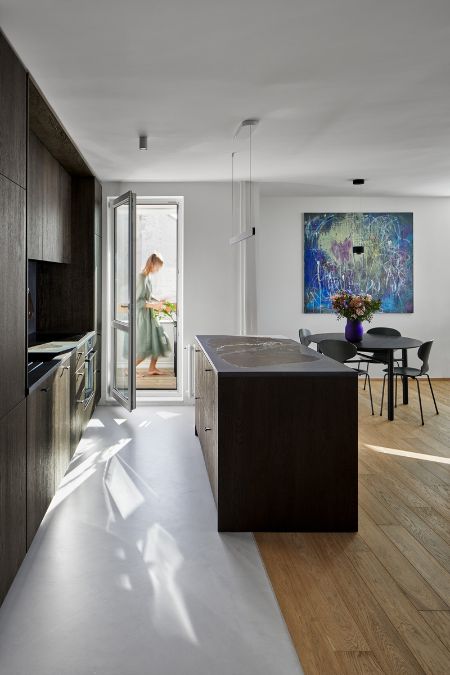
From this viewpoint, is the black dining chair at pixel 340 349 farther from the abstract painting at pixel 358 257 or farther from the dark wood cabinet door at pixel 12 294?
the dark wood cabinet door at pixel 12 294

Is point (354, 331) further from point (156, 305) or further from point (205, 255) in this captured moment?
point (156, 305)

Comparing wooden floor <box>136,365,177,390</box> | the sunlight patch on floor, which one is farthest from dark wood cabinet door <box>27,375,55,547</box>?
wooden floor <box>136,365,177,390</box>

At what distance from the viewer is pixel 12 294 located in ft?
8.77

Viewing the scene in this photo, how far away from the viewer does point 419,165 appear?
6.15 meters

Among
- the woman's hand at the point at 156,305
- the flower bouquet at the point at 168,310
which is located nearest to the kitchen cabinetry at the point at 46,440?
the woman's hand at the point at 156,305

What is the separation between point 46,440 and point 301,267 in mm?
5487

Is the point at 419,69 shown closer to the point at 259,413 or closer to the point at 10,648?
the point at 259,413

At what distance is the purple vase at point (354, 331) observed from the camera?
6.30 metres

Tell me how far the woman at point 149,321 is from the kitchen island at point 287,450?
186 inches

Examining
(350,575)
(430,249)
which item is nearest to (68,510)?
(350,575)

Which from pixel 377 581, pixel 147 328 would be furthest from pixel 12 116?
pixel 147 328

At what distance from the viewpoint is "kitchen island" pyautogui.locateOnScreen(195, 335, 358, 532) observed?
3.29 m

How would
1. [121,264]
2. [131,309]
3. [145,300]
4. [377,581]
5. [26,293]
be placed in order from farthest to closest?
[145,300] → [121,264] → [131,309] → [26,293] → [377,581]

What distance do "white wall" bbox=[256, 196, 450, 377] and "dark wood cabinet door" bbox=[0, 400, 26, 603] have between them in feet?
18.9
